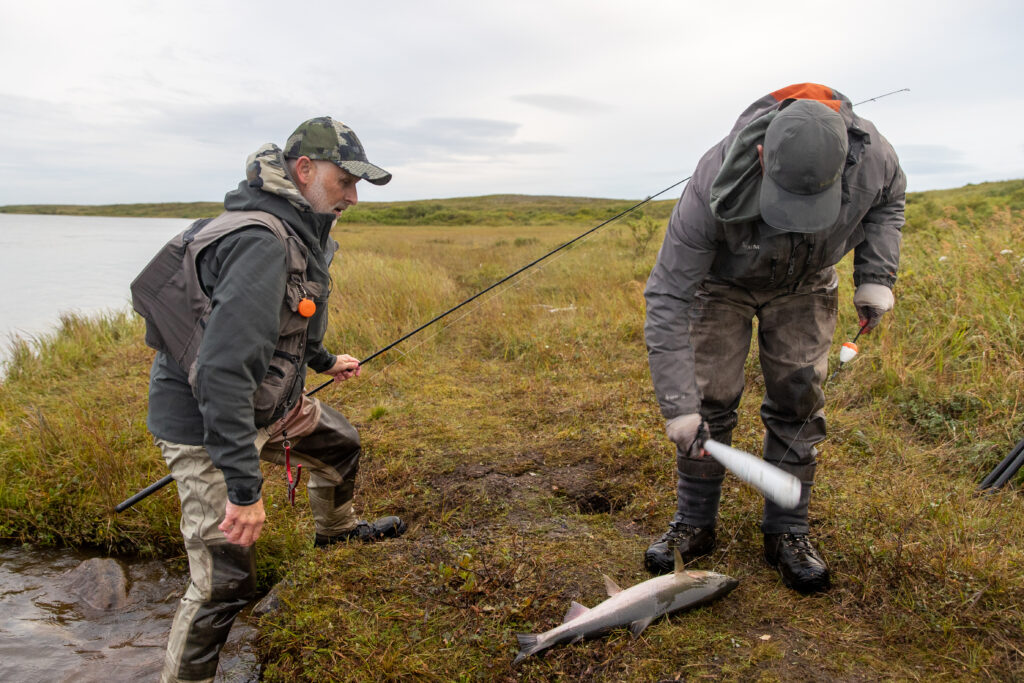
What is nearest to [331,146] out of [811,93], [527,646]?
[811,93]

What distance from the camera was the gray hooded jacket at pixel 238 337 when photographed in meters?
2.28

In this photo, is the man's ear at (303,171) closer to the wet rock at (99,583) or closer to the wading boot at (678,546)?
the wading boot at (678,546)

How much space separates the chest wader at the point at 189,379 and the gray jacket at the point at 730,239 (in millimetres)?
1528

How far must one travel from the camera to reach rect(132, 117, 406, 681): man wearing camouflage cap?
2.31m

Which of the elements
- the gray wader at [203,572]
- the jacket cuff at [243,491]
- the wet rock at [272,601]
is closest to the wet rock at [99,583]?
the wet rock at [272,601]

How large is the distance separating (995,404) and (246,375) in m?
5.07

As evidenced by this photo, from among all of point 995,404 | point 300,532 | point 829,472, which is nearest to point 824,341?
point 829,472

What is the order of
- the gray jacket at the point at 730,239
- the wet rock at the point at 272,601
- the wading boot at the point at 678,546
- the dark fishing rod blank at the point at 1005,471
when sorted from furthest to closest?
the dark fishing rod blank at the point at 1005,471
the wet rock at the point at 272,601
the wading boot at the point at 678,546
the gray jacket at the point at 730,239

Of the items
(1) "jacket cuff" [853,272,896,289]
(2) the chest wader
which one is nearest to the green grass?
(2) the chest wader

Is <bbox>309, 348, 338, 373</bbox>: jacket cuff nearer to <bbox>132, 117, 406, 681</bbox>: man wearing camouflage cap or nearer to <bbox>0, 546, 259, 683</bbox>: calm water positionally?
<bbox>132, 117, 406, 681</bbox>: man wearing camouflage cap

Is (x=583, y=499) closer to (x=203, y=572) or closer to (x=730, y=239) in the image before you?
(x=730, y=239)

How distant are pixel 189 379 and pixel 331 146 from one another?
1.07 metres

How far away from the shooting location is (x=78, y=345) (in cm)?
863

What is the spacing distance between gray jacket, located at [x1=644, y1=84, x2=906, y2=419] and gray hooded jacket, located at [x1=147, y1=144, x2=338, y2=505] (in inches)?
61.1
